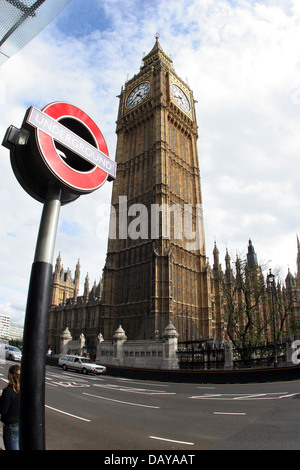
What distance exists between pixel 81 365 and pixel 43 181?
22.6m

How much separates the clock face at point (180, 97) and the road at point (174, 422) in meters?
47.7

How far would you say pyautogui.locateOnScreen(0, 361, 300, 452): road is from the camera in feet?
18.6

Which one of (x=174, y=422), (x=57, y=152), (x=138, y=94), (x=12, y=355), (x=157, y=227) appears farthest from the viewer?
(x=138, y=94)

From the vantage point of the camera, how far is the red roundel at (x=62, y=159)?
12.6 ft

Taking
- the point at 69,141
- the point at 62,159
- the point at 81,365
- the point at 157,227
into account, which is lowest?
the point at 81,365

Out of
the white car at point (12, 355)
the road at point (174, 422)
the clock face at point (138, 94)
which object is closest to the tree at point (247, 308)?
the road at point (174, 422)

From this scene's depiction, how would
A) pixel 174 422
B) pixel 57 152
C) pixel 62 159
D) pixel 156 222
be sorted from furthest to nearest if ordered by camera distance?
1. pixel 156 222
2. pixel 174 422
3. pixel 62 159
4. pixel 57 152

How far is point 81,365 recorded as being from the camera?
23500 millimetres

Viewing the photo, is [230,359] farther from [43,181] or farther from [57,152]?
[57,152]

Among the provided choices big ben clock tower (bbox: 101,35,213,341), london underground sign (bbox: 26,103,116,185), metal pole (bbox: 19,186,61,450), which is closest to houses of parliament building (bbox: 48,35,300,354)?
big ben clock tower (bbox: 101,35,213,341)

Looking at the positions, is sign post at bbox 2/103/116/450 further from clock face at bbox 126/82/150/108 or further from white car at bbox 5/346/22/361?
clock face at bbox 126/82/150/108

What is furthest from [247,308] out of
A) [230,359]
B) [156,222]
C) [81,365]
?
[156,222]
